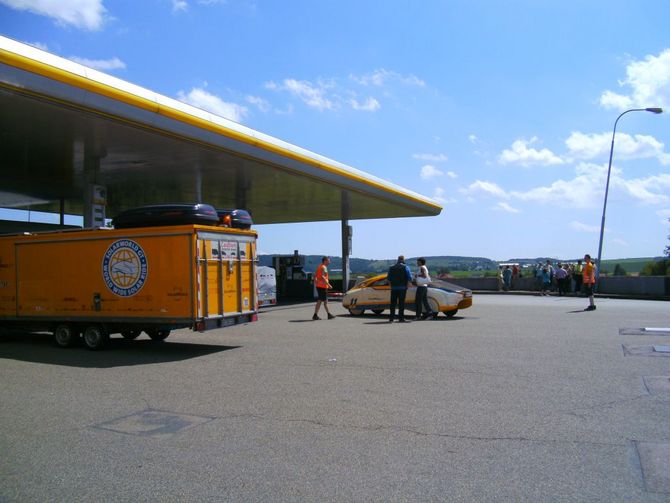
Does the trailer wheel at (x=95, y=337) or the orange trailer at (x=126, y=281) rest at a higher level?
the orange trailer at (x=126, y=281)

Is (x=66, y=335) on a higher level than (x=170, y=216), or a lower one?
lower

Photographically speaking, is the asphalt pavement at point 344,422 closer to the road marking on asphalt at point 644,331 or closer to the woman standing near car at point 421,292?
the road marking on asphalt at point 644,331

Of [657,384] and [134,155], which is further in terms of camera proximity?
[134,155]

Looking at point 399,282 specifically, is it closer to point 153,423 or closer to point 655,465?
point 153,423

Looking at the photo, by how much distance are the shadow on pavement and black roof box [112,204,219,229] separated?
99.7 inches

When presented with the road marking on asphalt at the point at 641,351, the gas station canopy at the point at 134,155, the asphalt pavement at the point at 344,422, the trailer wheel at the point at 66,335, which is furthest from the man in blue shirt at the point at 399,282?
the trailer wheel at the point at 66,335

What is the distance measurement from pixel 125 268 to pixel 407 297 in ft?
29.8

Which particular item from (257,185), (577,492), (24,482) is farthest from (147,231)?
(257,185)

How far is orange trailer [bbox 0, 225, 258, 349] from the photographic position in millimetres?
11625

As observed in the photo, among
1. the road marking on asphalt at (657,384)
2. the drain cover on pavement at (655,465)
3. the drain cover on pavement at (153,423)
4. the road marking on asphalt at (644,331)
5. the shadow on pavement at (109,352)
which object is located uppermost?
the road marking on asphalt at (644,331)

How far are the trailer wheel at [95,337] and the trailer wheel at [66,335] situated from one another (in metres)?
0.44

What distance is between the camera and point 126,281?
1216 cm

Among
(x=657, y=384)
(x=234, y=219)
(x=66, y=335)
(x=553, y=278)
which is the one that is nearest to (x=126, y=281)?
(x=66, y=335)

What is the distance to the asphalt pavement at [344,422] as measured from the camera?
16.0 ft
